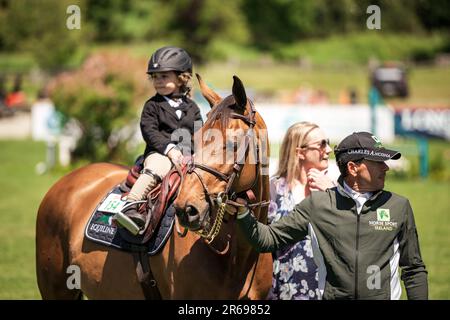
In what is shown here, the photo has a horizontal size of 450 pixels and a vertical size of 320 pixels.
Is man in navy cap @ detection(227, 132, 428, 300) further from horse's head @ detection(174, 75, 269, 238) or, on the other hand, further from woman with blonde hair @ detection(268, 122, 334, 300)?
woman with blonde hair @ detection(268, 122, 334, 300)

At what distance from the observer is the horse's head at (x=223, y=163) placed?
4035 millimetres

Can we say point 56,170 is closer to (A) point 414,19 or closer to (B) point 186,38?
(B) point 186,38

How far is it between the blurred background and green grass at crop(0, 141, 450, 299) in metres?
0.04

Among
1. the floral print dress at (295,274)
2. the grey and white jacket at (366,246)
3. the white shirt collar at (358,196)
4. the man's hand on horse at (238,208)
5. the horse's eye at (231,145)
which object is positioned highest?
the horse's eye at (231,145)

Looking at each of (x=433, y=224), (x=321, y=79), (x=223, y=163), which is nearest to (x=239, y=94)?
(x=223, y=163)

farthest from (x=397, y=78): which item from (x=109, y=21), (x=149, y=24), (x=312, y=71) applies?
(x=109, y=21)

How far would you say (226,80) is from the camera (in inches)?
1817

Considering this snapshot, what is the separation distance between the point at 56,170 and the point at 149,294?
15.4m

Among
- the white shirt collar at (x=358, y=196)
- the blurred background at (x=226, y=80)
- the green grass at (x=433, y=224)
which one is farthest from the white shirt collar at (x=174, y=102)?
the green grass at (x=433, y=224)

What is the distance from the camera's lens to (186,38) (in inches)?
2117

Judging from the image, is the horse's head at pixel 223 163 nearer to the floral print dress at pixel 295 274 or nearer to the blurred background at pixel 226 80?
the floral print dress at pixel 295 274

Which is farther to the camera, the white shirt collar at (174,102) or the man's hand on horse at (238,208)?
the white shirt collar at (174,102)

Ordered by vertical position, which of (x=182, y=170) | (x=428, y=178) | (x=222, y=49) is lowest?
(x=428, y=178)

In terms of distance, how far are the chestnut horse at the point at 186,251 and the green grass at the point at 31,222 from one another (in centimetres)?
227
